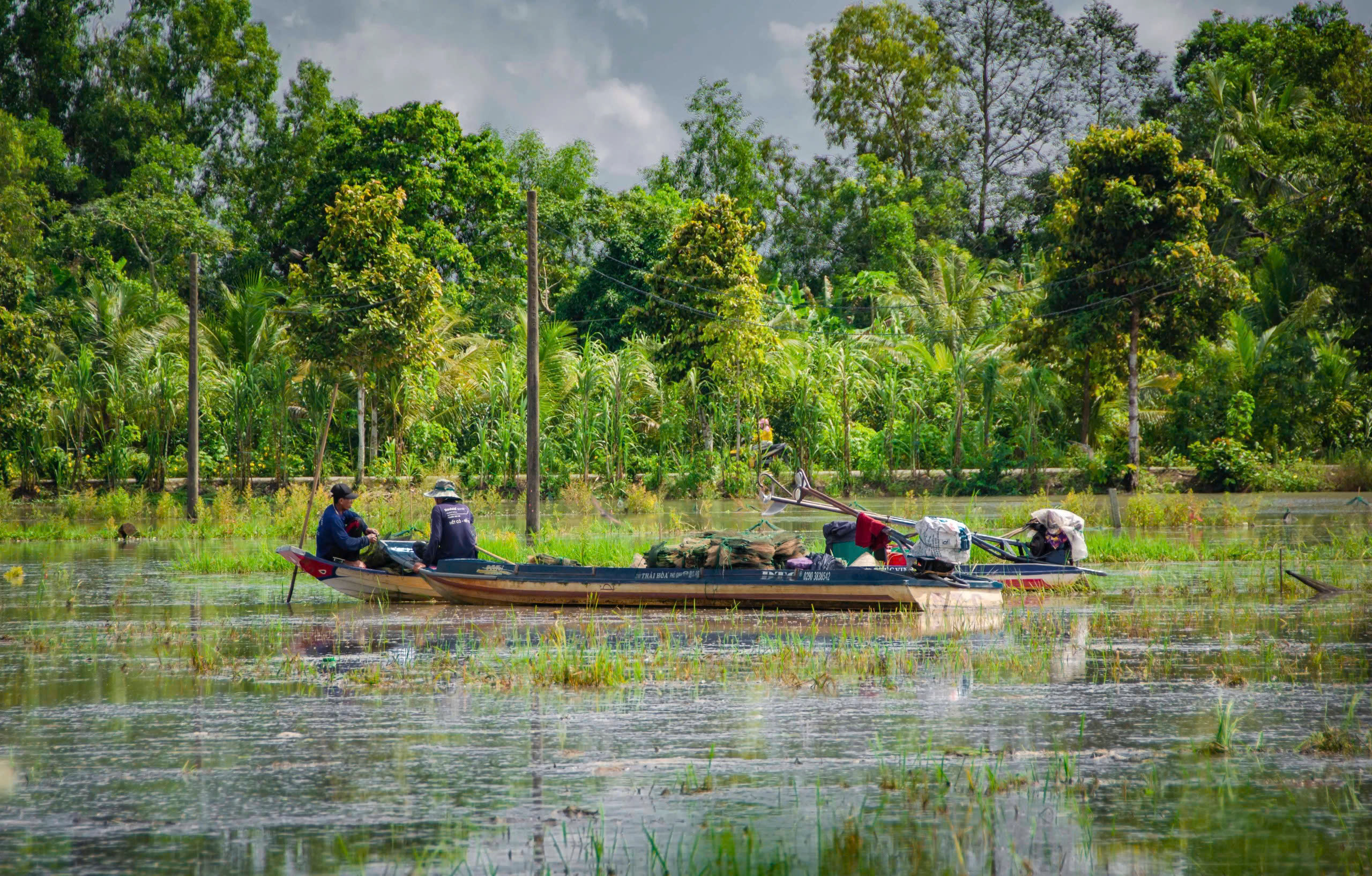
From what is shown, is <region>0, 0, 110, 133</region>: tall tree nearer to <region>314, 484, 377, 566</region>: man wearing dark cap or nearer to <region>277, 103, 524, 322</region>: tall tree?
<region>277, 103, 524, 322</region>: tall tree

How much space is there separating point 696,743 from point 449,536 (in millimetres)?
7709

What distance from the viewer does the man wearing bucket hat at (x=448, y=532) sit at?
1486 cm

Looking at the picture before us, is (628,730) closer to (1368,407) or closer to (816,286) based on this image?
(1368,407)

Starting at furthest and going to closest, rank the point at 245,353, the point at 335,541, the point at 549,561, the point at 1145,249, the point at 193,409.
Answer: the point at 245,353, the point at 1145,249, the point at 193,409, the point at 335,541, the point at 549,561

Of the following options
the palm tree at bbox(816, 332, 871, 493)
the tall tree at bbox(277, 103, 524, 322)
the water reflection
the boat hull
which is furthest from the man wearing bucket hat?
the tall tree at bbox(277, 103, 524, 322)

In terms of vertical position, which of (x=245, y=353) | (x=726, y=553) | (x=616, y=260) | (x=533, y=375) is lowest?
(x=726, y=553)

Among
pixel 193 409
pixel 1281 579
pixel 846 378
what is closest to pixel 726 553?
pixel 1281 579

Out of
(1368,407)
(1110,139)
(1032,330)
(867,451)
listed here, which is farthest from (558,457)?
(1368,407)

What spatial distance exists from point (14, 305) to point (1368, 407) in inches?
1258

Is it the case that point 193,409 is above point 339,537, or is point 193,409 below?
above

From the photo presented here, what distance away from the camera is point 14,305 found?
28.8 metres

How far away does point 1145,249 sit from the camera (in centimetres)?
3112

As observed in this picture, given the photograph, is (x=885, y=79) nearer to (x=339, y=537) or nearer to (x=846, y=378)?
(x=846, y=378)

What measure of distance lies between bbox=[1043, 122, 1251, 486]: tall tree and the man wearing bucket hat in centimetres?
2035
